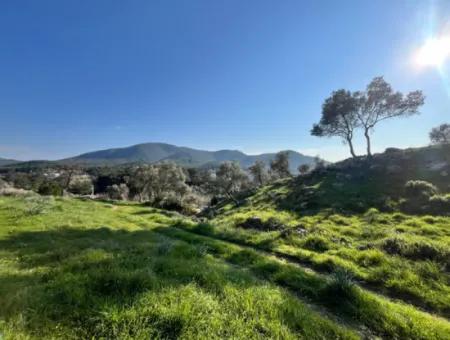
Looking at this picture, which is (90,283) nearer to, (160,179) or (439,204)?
(439,204)

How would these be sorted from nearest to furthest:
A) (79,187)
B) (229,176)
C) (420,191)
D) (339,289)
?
1. (339,289)
2. (420,191)
3. (229,176)
4. (79,187)

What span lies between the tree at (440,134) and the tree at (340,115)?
19719mm

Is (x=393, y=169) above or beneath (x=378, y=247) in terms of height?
above

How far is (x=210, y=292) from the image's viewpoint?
20.9 feet

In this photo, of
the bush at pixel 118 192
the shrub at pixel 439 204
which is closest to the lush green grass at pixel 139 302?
the shrub at pixel 439 204

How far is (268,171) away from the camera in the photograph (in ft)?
242

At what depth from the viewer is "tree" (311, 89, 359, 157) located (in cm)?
4297

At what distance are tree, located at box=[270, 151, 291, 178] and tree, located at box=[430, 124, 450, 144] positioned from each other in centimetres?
3095

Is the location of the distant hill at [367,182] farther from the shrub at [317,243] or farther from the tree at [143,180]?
the tree at [143,180]

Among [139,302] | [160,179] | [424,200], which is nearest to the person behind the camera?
[139,302]

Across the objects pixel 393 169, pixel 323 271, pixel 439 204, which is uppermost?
pixel 393 169

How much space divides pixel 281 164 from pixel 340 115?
24.4 meters

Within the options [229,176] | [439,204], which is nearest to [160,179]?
[229,176]

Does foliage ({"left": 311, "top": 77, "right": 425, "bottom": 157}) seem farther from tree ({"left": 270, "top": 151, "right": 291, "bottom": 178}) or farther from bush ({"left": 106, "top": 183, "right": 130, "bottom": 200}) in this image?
bush ({"left": 106, "top": 183, "right": 130, "bottom": 200})
